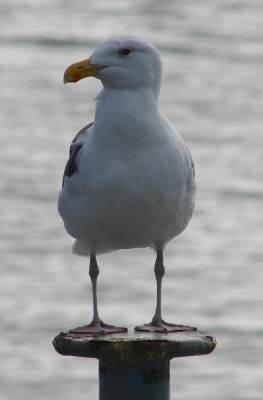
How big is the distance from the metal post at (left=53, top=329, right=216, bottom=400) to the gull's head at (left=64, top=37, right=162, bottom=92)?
1.39m

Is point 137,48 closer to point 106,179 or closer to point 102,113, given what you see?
point 102,113

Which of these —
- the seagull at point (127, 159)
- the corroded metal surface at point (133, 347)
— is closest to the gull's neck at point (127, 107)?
the seagull at point (127, 159)

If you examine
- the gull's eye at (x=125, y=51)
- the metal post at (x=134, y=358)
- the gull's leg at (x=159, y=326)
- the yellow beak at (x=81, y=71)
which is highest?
the gull's eye at (x=125, y=51)

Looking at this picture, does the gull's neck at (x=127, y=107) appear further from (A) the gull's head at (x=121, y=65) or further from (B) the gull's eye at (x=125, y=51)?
(B) the gull's eye at (x=125, y=51)

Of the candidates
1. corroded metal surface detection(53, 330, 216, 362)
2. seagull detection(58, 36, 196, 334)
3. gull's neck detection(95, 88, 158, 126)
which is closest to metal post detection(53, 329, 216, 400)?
corroded metal surface detection(53, 330, 216, 362)

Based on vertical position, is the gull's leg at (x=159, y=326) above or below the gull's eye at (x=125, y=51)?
below

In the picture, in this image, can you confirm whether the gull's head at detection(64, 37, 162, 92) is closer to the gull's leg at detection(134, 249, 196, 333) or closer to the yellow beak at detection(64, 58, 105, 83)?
the yellow beak at detection(64, 58, 105, 83)

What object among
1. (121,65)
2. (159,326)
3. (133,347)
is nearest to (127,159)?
(121,65)

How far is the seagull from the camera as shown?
5.09 meters

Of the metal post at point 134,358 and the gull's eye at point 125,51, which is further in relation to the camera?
the gull's eye at point 125,51

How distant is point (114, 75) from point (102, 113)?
0.77 ft

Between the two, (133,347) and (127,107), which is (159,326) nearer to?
(133,347)

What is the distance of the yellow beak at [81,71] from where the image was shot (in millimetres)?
5082

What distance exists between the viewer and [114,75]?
200 inches
